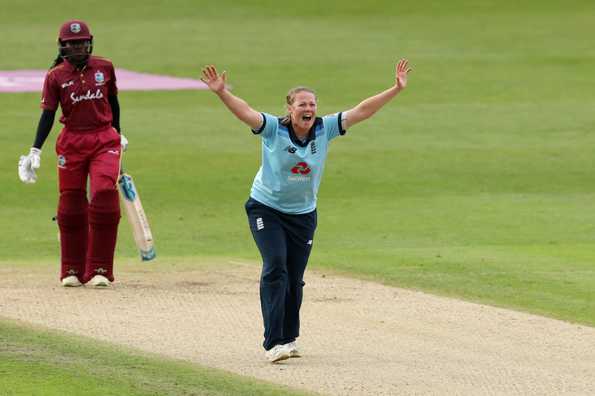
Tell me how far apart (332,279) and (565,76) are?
16052mm

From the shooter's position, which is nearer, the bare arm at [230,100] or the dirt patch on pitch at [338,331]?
the dirt patch on pitch at [338,331]

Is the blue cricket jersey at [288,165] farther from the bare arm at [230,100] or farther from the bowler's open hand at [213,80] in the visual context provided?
the bowler's open hand at [213,80]

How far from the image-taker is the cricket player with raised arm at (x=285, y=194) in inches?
367

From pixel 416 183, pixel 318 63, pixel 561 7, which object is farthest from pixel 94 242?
pixel 561 7

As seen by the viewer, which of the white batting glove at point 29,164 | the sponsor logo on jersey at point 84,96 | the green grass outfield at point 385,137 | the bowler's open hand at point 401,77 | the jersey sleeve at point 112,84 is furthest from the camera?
the green grass outfield at point 385,137

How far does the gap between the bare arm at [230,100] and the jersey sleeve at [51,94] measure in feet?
10.1

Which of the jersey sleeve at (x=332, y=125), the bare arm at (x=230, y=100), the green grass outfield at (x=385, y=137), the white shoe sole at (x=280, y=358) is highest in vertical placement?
the bare arm at (x=230, y=100)

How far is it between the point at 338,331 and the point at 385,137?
12.1 metres

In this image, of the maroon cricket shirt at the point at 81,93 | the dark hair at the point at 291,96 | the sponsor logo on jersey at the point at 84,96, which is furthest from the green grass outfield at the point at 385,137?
the dark hair at the point at 291,96

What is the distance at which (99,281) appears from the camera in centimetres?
1233

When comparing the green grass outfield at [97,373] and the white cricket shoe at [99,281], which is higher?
the green grass outfield at [97,373]

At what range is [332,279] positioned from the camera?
42.3 ft

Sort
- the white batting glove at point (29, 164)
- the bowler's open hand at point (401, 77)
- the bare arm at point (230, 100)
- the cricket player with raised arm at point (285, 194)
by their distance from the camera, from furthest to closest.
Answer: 1. the white batting glove at point (29, 164)
2. the bowler's open hand at point (401, 77)
3. the cricket player with raised arm at point (285, 194)
4. the bare arm at point (230, 100)

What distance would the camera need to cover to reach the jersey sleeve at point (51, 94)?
39.5 ft
